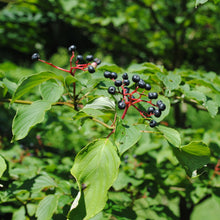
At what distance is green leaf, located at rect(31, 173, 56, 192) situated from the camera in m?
1.32

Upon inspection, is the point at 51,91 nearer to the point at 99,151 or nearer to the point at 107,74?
the point at 107,74

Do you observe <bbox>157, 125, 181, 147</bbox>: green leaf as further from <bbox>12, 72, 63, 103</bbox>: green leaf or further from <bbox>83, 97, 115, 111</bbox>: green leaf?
<bbox>12, 72, 63, 103</bbox>: green leaf

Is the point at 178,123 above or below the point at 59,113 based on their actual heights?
below

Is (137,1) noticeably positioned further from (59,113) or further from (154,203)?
(154,203)

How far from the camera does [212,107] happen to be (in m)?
1.22

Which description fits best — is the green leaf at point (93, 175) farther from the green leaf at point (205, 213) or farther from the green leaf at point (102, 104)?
the green leaf at point (205, 213)

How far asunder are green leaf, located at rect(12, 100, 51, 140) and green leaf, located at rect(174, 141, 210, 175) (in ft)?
2.08

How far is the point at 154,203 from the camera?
1735mm

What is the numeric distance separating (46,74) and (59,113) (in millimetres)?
1094

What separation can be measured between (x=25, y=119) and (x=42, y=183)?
1.76ft

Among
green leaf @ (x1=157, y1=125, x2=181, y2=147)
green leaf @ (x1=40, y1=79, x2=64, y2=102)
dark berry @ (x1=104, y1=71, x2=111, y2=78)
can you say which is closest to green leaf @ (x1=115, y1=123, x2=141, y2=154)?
green leaf @ (x1=157, y1=125, x2=181, y2=147)

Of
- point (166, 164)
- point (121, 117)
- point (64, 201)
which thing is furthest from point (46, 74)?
point (166, 164)

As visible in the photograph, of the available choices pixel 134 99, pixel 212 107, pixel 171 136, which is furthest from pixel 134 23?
pixel 171 136

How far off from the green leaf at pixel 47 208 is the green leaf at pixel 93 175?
370 millimetres
